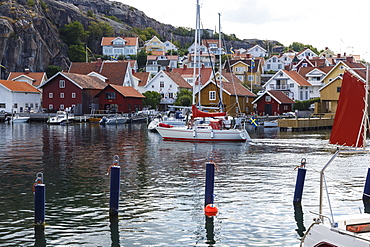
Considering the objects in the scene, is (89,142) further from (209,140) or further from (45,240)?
(45,240)

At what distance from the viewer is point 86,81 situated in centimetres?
10038

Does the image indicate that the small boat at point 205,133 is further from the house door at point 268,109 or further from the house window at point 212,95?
the house door at point 268,109

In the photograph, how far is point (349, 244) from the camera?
11.3 m

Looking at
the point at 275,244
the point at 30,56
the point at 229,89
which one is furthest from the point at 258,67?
the point at 275,244

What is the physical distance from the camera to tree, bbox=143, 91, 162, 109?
107844 millimetres

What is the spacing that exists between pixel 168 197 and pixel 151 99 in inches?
3403

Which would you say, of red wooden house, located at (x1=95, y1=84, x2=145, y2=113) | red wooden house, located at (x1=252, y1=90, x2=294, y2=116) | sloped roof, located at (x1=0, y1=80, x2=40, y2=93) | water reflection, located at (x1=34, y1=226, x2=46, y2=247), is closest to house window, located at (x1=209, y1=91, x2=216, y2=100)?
red wooden house, located at (x1=252, y1=90, x2=294, y2=116)

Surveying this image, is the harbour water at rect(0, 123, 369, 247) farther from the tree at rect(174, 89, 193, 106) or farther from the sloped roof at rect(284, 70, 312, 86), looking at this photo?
the sloped roof at rect(284, 70, 312, 86)

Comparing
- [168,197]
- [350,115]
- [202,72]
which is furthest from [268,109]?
[350,115]

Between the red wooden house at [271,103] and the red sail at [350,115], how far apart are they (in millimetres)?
81121

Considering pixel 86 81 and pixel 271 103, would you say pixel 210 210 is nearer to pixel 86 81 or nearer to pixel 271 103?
pixel 271 103

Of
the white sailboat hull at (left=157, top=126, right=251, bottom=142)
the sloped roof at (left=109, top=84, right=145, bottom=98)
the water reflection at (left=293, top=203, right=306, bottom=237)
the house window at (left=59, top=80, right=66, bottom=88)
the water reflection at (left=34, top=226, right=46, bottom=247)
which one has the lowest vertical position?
the water reflection at (left=34, top=226, right=46, bottom=247)

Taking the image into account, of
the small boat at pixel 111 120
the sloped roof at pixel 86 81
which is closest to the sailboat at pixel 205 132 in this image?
the small boat at pixel 111 120

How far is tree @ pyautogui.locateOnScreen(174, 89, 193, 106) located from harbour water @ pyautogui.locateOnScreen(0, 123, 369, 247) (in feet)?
206
